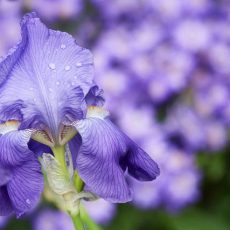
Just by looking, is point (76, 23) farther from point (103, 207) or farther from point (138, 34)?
point (103, 207)

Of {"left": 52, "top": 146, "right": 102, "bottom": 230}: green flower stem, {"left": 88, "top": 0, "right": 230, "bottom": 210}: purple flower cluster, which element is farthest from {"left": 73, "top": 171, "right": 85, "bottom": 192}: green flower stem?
{"left": 88, "top": 0, "right": 230, "bottom": 210}: purple flower cluster

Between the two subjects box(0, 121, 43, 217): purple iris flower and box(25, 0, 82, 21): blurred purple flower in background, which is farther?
box(25, 0, 82, 21): blurred purple flower in background

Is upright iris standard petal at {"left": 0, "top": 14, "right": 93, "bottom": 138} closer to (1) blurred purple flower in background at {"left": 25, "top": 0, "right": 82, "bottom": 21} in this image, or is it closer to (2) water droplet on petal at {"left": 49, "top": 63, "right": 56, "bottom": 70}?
(2) water droplet on petal at {"left": 49, "top": 63, "right": 56, "bottom": 70}

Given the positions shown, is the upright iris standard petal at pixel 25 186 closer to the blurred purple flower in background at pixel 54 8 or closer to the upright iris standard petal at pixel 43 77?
the upright iris standard petal at pixel 43 77

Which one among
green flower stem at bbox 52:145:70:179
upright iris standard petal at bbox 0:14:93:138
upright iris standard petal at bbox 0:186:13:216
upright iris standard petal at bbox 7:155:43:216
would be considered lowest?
upright iris standard petal at bbox 0:186:13:216

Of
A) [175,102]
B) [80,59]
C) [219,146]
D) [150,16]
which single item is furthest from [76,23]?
[80,59]

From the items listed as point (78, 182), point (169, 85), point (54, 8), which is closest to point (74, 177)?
point (78, 182)
